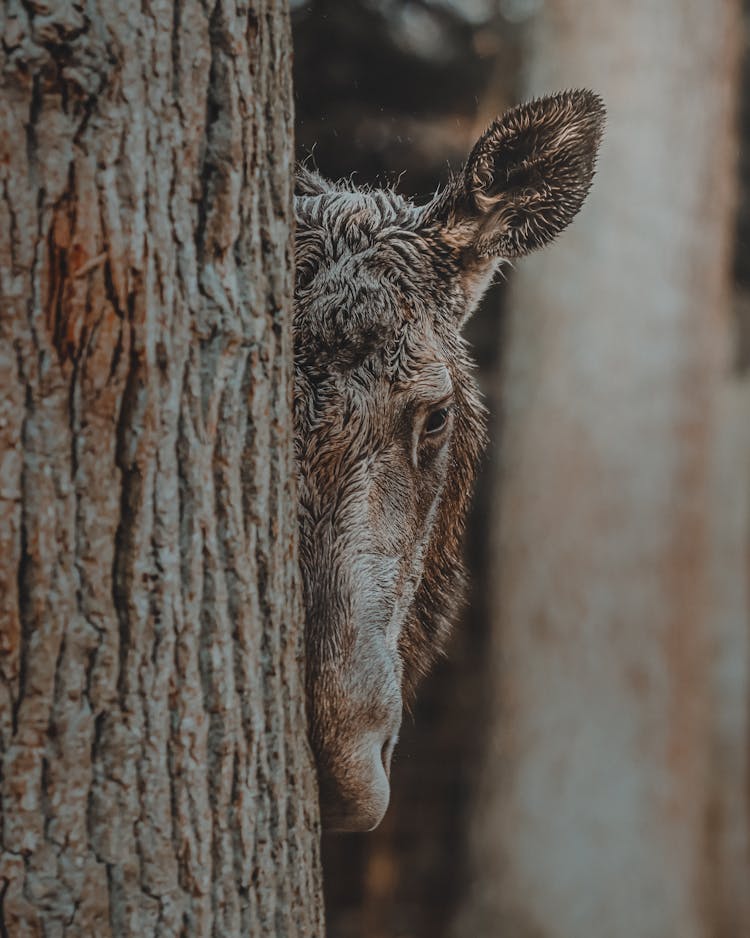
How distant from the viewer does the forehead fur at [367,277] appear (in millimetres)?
555

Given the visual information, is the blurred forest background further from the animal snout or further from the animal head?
the animal snout

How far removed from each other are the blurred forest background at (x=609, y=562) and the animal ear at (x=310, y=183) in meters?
0.23

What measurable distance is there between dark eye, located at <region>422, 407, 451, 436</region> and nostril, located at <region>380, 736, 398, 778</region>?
0.18 metres

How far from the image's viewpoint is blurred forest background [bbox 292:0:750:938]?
1.11m

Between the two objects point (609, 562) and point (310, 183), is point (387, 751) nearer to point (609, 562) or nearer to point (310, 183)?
point (310, 183)

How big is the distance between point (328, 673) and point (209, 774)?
8 cm

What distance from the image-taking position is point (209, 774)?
1.74 ft

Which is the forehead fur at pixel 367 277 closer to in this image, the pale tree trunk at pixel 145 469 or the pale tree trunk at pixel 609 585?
the pale tree trunk at pixel 145 469

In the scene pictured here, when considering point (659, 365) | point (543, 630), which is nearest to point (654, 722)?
point (543, 630)

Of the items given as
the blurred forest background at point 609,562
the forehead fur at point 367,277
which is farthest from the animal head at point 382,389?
the blurred forest background at point 609,562

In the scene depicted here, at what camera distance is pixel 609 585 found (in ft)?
5.06

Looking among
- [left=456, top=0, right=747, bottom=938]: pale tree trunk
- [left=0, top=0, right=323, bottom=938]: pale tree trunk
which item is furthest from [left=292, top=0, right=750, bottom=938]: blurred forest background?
[left=0, top=0, right=323, bottom=938]: pale tree trunk

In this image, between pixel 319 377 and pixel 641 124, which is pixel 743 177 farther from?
pixel 319 377

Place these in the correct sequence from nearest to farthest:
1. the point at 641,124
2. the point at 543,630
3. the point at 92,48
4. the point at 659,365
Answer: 1. the point at 92,48
2. the point at 641,124
3. the point at 659,365
4. the point at 543,630
